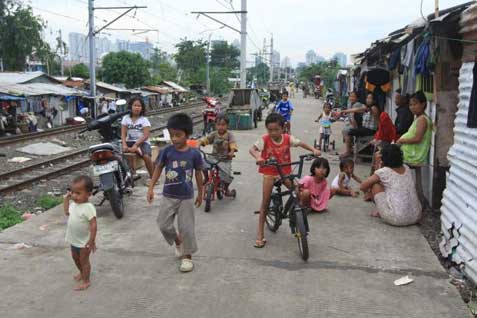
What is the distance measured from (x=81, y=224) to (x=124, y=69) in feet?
158

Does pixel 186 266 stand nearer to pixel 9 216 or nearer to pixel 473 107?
pixel 473 107

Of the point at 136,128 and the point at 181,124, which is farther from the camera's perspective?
the point at 136,128

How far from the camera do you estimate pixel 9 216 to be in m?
7.81

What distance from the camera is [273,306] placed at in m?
3.92

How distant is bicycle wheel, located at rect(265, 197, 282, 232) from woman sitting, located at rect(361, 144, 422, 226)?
57.0 inches

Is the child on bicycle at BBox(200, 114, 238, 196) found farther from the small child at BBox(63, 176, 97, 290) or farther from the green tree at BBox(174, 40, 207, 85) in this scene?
the green tree at BBox(174, 40, 207, 85)

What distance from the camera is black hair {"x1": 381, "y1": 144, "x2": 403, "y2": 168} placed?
6242 mm

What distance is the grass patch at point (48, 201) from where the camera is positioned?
8493mm

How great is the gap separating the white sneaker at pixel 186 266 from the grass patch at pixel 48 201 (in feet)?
14.9

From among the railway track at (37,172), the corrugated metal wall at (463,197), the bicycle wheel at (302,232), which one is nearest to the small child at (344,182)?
the corrugated metal wall at (463,197)

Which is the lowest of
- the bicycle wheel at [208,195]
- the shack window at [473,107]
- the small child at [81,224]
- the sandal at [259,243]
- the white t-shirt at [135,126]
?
the sandal at [259,243]

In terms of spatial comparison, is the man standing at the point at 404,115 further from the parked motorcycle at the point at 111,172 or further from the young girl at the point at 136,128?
the parked motorcycle at the point at 111,172

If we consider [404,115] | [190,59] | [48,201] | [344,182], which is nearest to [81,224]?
[344,182]

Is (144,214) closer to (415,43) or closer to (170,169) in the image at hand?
(170,169)
